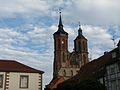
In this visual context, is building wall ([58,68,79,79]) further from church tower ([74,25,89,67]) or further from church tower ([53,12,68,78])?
church tower ([74,25,89,67])

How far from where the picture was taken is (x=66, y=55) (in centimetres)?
10612

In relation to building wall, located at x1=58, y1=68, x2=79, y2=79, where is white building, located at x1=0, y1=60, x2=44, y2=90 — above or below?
below

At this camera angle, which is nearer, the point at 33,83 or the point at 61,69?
the point at 33,83

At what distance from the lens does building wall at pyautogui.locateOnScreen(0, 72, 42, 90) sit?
39.0 metres

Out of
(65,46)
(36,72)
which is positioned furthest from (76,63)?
(36,72)

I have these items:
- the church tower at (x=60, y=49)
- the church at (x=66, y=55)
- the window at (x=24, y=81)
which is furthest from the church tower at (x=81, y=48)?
the window at (x=24, y=81)

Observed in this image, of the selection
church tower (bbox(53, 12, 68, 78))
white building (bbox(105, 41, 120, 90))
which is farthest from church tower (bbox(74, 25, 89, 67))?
white building (bbox(105, 41, 120, 90))

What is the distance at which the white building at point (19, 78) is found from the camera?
3908 centimetres

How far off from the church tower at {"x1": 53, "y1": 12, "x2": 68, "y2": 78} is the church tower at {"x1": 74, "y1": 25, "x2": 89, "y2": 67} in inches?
186

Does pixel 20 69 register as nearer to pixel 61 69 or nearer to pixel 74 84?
pixel 74 84

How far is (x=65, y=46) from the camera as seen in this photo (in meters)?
108

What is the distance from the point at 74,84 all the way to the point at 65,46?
7260 centimetres

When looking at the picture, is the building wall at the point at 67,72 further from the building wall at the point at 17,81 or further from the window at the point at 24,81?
the window at the point at 24,81

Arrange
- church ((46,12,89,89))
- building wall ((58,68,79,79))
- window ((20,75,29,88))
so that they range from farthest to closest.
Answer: church ((46,12,89,89)) < building wall ((58,68,79,79)) < window ((20,75,29,88))
